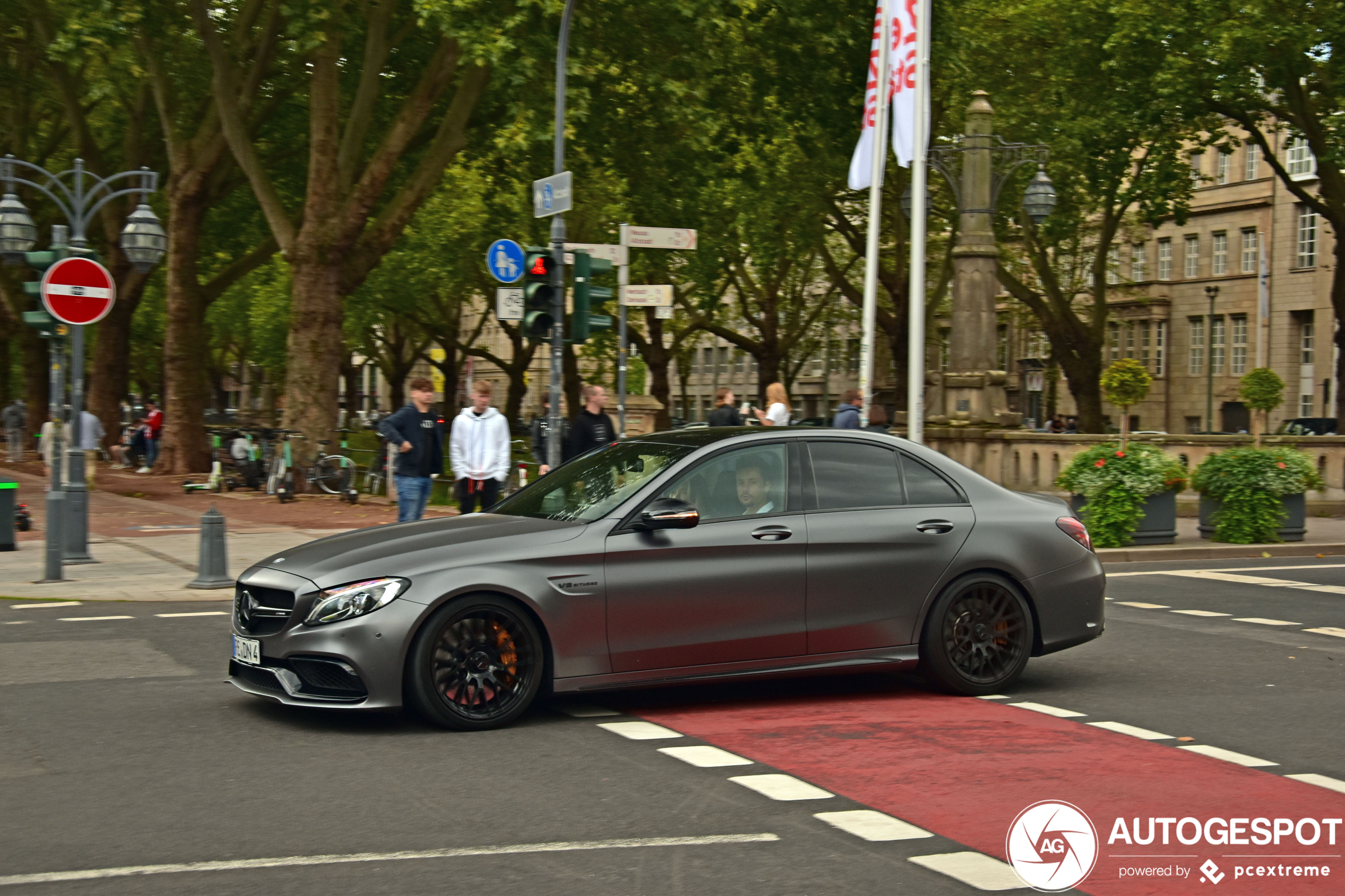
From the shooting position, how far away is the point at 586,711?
8.22 metres

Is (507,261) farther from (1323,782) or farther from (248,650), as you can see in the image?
(1323,782)

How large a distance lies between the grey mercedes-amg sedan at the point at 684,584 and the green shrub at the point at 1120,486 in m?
9.84

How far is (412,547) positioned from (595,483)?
119 cm

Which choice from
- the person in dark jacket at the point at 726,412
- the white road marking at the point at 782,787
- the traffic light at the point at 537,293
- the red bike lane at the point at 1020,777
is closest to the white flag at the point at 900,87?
the person in dark jacket at the point at 726,412

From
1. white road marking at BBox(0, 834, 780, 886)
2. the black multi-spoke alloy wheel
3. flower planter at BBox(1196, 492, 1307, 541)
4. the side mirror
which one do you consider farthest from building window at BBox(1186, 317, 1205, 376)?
white road marking at BBox(0, 834, 780, 886)

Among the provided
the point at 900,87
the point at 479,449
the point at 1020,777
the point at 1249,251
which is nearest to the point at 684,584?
the point at 1020,777

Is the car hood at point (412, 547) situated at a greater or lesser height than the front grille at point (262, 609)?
greater

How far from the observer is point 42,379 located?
147 feet

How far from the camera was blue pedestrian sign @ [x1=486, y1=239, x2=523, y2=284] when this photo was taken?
1672 cm

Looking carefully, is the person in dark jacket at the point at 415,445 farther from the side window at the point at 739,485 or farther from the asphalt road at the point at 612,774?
the side window at the point at 739,485

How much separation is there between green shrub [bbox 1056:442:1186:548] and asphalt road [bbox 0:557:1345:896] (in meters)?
8.59

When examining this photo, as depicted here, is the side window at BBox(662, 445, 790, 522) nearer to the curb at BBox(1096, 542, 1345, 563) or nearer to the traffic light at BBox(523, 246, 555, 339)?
the traffic light at BBox(523, 246, 555, 339)

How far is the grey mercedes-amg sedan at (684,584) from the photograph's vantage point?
7.43 metres

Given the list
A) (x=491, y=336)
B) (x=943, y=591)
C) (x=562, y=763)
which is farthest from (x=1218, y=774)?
(x=491, y=336)
